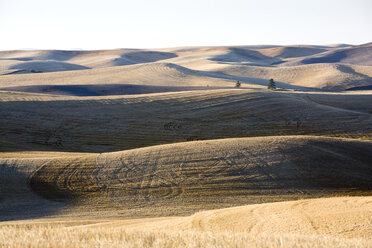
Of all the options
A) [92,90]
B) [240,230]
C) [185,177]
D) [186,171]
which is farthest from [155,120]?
[240,230]

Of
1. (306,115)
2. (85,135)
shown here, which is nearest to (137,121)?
(85,135)

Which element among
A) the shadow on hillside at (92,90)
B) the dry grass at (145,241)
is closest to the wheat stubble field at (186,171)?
the dry grass at (145,241)

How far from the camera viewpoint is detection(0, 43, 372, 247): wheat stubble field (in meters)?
7.80

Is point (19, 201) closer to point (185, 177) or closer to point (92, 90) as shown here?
point (185, 177)

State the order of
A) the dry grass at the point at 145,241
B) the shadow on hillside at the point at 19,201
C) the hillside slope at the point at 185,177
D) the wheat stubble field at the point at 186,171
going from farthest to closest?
the hillside slope at the point at 185,177 < the shadow on hillside at the point at 19,201 < the wheat stubble field at the point at 186,171 < the dry grass at the point at 145,241

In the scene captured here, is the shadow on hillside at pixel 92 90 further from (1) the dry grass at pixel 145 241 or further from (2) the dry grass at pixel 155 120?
(1) the dry grass at pixel 145 241

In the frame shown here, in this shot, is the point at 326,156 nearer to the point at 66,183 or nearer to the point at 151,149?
the point at 151,149

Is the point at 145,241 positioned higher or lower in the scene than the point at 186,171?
higher

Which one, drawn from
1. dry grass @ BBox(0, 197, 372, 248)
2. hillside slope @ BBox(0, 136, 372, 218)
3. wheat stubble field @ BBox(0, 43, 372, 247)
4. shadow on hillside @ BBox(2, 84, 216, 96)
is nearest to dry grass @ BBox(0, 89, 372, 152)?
wheat stubble field @ BBox(0, 43, 372, 247)

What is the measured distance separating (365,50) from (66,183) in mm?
141579

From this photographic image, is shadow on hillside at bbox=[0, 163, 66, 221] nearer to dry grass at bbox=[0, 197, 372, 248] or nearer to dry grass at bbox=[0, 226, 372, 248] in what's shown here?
dry grass at bbox=[0, 197, 372, 248]

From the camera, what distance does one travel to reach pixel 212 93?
35.5 meters

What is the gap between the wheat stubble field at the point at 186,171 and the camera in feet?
25.6

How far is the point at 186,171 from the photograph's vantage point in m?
16.3
